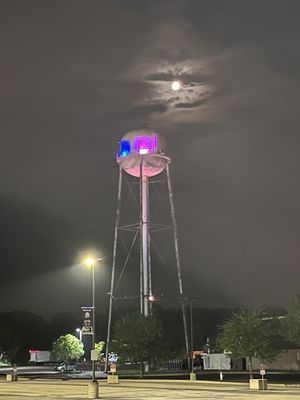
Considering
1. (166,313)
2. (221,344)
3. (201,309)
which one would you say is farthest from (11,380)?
(201,309)

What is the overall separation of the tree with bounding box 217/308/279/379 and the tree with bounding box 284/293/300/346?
1076mm

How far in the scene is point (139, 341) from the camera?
56.6 meters

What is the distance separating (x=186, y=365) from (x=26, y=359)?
258 feet

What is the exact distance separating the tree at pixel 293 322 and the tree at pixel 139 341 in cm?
1502

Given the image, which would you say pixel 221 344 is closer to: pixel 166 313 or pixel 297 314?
pixel 297 314

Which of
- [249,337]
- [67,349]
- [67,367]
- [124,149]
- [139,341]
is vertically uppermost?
[124,149]

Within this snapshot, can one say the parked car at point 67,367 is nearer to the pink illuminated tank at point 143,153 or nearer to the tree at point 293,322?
the pink illuminated tank at point 143,153

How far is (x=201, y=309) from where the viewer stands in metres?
179

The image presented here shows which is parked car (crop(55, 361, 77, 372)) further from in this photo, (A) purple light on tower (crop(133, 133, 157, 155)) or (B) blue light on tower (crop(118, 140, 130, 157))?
(A) purple light on tower (crop(133, 133, 157, 155))

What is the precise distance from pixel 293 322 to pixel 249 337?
11.1ft

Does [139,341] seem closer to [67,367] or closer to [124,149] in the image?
[124,149]

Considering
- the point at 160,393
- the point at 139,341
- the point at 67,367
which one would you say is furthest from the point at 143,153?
the point at 160,393

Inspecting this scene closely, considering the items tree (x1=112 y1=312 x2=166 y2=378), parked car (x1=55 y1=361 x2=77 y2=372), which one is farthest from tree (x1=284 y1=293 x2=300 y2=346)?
parked car (x1=55 y1=361 x2=77 y2=372)

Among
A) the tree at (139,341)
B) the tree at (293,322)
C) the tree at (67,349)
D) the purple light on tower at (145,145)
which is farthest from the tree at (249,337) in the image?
the tree at (67,349)
